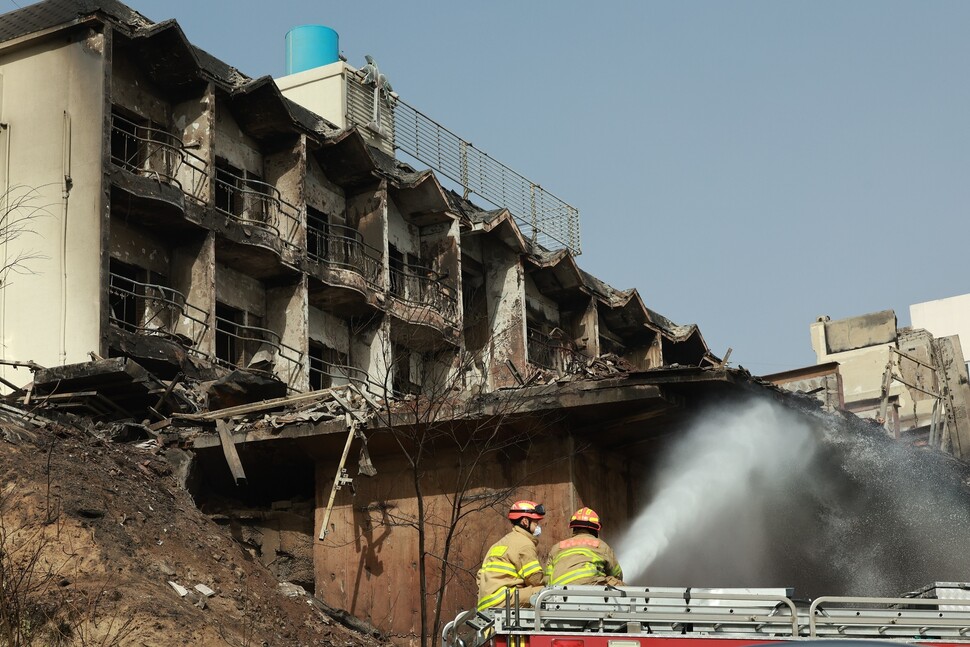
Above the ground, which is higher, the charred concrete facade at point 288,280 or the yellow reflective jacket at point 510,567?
the charred concrete facade at point 288,280

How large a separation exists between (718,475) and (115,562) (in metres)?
8.75

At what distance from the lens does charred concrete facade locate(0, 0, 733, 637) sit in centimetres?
1755

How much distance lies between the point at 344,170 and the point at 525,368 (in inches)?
271

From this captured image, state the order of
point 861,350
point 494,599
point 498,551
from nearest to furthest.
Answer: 1. point 494,599
2. point 498,551
3. point 861,350

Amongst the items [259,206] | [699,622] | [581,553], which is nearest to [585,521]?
[581,553]

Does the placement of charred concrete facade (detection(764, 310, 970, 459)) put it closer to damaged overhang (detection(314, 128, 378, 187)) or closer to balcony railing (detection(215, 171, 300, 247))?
damaged overhang (detection(314, 128, 378, 187))

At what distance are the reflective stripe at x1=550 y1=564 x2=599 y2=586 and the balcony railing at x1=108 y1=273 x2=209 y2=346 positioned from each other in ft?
45.5

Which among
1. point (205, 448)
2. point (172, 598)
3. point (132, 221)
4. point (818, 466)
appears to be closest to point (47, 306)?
point (132, 221)

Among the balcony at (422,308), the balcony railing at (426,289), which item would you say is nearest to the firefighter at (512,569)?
the balcony at (422,308)

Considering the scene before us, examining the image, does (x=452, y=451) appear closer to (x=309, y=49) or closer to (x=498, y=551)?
(x=498, y=551)

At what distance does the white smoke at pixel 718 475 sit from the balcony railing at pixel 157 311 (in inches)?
397

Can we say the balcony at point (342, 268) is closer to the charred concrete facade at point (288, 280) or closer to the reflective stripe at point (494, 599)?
the charred concrete facade at point (288, 280)

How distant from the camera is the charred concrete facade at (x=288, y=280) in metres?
17.5

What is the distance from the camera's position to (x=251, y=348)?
92.1 feet
